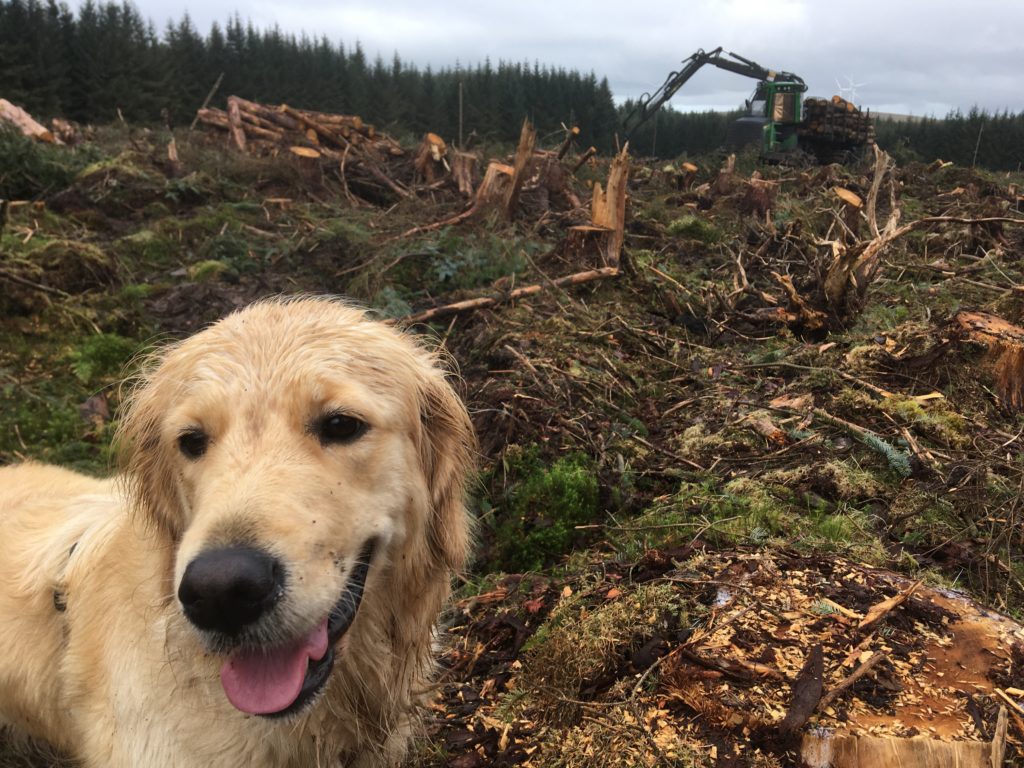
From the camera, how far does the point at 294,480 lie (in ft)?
6.40

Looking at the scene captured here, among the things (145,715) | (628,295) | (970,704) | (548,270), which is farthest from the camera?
(548,270)

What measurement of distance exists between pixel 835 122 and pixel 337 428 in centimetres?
2780

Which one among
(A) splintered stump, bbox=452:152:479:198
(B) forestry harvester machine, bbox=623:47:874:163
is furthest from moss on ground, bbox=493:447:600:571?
(B) forestry harvester machine, bbox=623:47:874:163

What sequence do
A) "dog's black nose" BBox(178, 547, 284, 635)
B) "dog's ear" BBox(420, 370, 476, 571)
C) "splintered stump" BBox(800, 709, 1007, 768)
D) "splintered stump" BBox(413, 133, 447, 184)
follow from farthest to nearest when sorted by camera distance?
"splintered stump" BBox(413, 133, 447, 184) < "dog's ear" BBox(420, 370, 476, 571) < "splintered stump" BBox(800, 709, 1007, 768) < "dog's black nose" BBox(178, 547, 284, 635)

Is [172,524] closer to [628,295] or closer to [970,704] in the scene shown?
[970,704]

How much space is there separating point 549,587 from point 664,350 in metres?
3.78

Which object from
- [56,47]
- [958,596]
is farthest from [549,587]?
[56,47]

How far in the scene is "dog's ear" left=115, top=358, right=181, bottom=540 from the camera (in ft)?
7.83

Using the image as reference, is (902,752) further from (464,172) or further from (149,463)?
(464,172)

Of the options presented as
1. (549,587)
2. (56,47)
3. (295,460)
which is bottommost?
(549,587)

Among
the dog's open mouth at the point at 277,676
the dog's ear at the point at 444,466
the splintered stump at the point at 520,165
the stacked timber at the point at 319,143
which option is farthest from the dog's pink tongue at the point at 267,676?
the stacked timber at the point at 319,143

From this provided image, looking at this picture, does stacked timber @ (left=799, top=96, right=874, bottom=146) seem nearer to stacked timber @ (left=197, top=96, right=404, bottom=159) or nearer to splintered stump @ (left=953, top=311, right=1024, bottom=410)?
stacked timber @ (left=197, top=96, right=404, bottom=159)

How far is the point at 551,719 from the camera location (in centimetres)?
247

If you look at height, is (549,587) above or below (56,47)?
below
